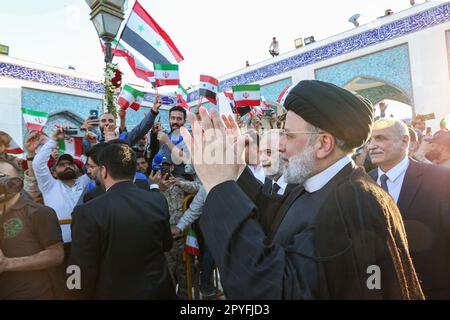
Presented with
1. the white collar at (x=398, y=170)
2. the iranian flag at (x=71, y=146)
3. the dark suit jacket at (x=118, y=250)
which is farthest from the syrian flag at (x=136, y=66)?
the white collar at (x=398, y=170)

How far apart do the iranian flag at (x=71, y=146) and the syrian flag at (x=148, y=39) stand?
1.43 m

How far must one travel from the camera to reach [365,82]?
37.8 feet

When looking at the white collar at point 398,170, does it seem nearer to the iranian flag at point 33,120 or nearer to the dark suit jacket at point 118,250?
the dark suit jacket at point 118,250

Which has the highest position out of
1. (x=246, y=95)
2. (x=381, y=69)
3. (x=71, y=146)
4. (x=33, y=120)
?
(x=381, y=69)

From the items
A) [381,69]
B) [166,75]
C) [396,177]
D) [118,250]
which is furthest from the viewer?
[381,69]

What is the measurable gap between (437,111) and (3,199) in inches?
365

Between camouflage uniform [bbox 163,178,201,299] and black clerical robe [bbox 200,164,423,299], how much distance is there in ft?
7.29

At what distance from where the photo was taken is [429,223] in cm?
167

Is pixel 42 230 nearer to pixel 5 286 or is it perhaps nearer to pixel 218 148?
pixel 5 286

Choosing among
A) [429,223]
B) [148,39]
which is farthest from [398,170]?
[148,39]

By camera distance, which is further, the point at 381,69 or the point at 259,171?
the point at 381,69

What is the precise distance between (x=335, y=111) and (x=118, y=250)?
1239 mm

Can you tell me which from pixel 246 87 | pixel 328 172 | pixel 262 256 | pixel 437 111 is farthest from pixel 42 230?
pixel 437 111

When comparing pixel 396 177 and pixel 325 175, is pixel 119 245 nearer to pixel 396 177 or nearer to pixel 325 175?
pixel 325 175
